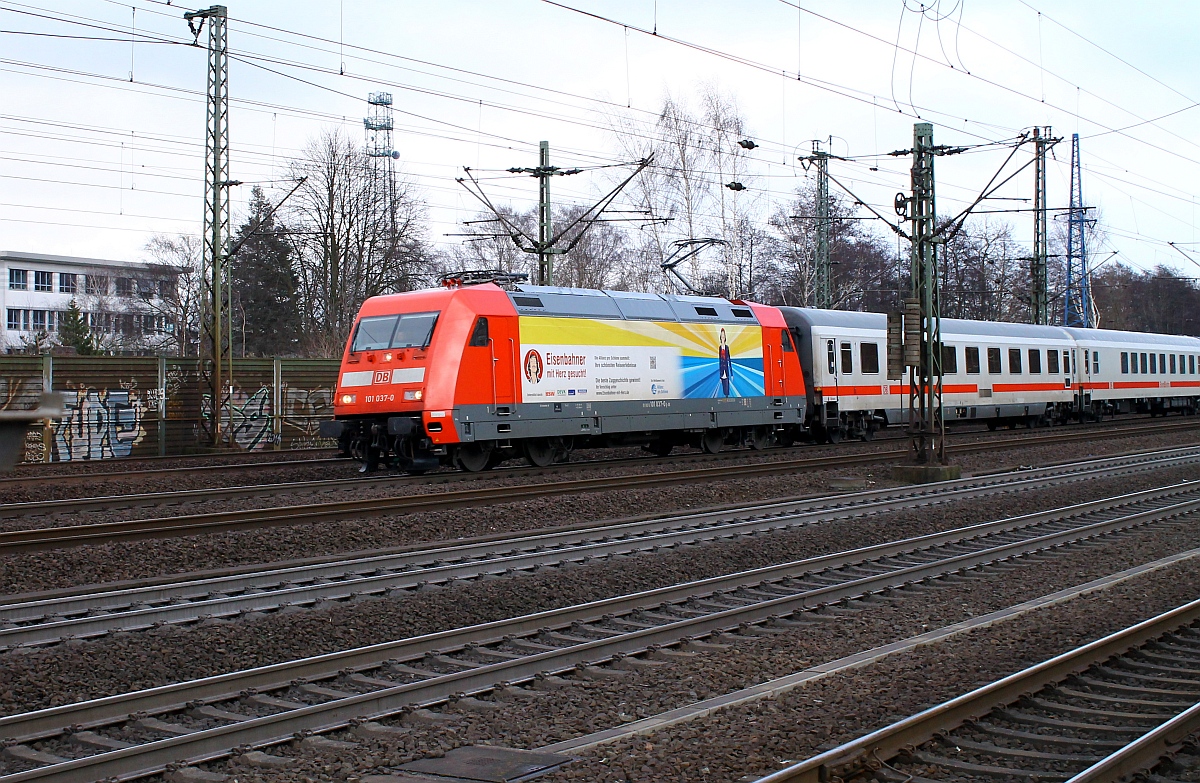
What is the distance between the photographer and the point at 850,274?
200ft

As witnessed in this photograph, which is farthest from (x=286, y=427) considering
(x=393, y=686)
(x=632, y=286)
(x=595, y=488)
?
(x=632, y=286)

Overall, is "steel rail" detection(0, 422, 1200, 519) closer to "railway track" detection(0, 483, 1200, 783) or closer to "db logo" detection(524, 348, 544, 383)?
"db logo" detection(524, 348, 544, 383)

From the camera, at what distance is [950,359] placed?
30.4m

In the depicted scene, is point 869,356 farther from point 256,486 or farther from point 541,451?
point 256,486

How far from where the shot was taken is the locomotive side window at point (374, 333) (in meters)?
19.0

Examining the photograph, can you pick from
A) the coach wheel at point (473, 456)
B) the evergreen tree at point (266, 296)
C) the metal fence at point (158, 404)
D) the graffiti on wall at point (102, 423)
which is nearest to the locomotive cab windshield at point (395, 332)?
the coach wheel at point (473, 456)

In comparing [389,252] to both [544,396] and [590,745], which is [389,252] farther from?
[590,745]

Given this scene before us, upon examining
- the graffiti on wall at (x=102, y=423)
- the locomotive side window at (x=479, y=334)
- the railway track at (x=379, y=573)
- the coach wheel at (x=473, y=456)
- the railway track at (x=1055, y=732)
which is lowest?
the railway track at (x=1055, y=732)

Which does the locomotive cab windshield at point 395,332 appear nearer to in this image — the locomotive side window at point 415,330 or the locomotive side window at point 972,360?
the locomotive side window at point 415,330

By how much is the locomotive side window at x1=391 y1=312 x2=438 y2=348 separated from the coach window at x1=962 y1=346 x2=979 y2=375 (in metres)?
18.2

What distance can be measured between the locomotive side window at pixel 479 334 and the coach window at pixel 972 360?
17622mm

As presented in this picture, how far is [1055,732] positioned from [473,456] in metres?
14.5

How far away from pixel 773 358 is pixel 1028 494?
8629 mm

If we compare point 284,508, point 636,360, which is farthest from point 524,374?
point 284,508
